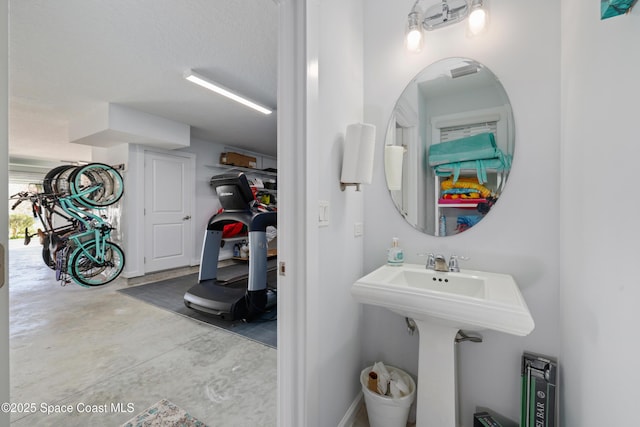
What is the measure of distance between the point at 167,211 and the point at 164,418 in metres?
3.95

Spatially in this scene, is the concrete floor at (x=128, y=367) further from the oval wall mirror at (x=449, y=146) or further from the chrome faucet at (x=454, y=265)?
the oval wall mirror at (x=449, y=146)

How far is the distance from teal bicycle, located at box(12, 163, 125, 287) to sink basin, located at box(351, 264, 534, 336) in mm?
4526

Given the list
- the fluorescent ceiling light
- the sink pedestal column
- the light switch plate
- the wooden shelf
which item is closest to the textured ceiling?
the fluorescent ceiling light

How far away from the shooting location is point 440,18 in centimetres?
152

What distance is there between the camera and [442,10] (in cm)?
152

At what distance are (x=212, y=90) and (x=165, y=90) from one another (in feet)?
1.90

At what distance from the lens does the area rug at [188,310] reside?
2.64m

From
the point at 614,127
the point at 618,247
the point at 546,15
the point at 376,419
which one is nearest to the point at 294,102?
the point at 614,127

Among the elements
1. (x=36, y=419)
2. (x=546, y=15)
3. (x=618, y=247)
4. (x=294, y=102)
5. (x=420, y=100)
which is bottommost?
(x=36, y=419)

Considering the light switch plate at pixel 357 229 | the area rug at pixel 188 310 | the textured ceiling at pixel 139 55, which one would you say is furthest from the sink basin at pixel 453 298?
the textured ceiling at pixel 139 55

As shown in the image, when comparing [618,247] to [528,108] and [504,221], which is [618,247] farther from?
[528,108]

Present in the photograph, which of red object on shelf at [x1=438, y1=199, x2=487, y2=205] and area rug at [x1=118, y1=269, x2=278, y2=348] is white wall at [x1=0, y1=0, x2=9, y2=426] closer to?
red object on shelf at [x1=438, y1=199, x2=487, y2=205]

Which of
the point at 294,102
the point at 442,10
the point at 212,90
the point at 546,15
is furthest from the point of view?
the point at 212,90

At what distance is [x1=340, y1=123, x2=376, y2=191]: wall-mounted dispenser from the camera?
140 cm
